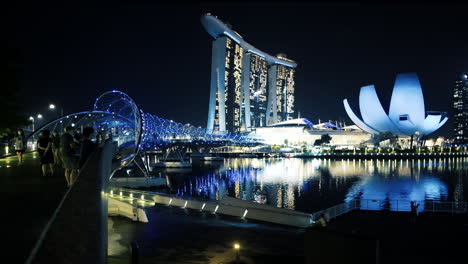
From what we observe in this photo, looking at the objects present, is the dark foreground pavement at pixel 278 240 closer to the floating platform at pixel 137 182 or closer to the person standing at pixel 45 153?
the person standing at pixel 45 153

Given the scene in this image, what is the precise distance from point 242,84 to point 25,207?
97.5 m

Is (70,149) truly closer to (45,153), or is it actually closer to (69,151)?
(69,151)

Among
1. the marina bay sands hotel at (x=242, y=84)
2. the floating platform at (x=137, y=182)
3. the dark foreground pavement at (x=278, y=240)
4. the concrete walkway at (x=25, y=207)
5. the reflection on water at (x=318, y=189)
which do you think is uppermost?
the marina bay sands hotel at (x=242, y=84)

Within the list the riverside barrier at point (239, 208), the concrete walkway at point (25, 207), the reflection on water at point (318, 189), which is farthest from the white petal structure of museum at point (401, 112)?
the concrete walkway at point (25, 207)

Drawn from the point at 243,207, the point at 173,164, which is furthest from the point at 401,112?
the point at 243,207

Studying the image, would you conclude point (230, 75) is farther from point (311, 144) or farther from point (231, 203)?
point (231, 203)

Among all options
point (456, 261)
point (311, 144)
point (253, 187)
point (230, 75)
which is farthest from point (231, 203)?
point (230, 75)

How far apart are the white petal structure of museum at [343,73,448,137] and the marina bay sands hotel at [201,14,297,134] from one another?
28.6 m

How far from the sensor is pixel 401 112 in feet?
233

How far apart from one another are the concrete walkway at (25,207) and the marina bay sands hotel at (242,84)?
80.0 m

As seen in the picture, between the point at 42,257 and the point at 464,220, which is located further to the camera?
the point at 464,220

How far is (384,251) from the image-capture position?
808 centimetres

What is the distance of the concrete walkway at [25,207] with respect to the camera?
3.63m

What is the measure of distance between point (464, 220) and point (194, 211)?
7.60 meters
